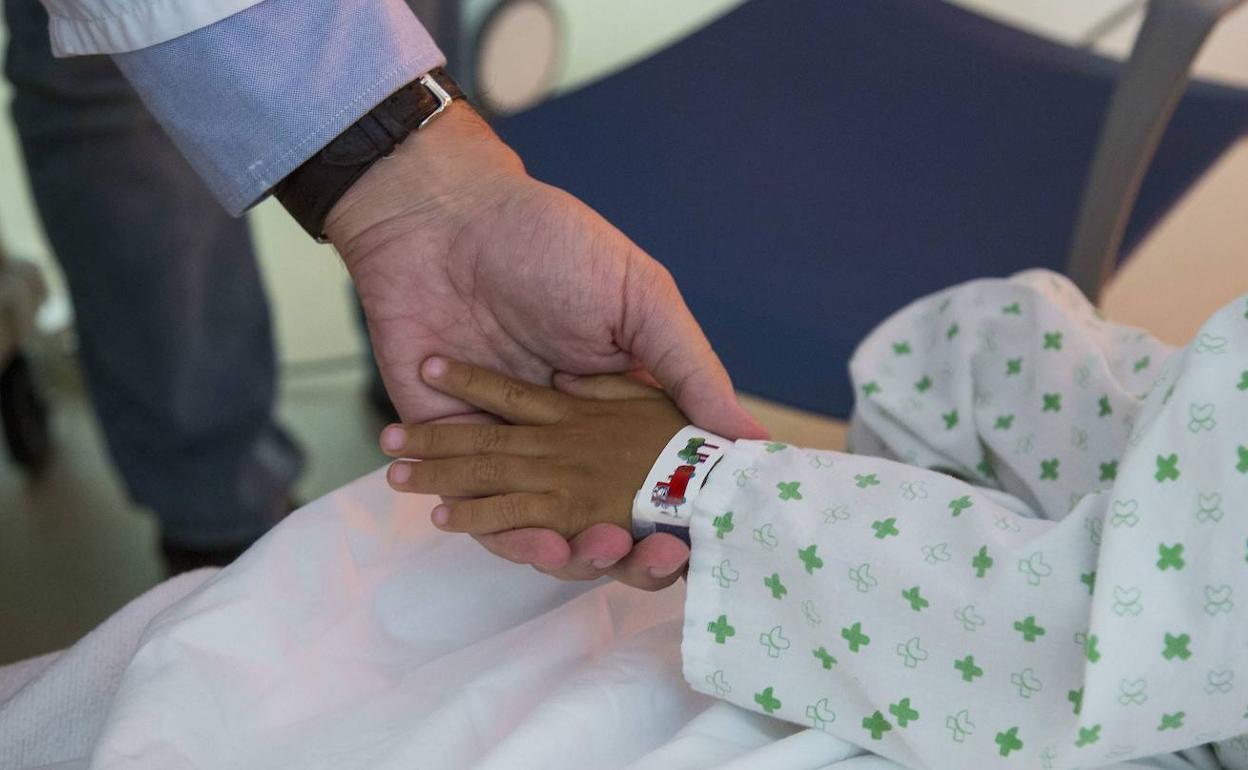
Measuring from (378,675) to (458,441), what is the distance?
5.3 inches

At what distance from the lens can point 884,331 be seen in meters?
0.82

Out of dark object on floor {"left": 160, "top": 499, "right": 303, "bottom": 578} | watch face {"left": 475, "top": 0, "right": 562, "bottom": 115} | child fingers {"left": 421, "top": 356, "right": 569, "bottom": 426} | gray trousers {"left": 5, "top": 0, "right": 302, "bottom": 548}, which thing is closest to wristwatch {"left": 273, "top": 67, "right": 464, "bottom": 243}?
child fingers {"left": 421, "top": 356, "right": 569, "bottom": 426}

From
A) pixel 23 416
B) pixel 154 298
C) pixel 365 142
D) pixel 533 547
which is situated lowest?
pixel 23 416

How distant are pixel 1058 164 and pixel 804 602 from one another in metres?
0.87

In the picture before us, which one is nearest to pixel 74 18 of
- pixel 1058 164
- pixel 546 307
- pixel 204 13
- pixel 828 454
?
pixel 204 13

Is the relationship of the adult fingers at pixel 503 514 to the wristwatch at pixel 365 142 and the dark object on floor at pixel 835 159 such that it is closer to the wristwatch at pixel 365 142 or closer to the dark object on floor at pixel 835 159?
the wristwatch at pixel 365 142

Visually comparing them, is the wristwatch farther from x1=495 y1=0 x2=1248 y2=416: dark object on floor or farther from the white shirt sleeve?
x1=495 y1=0 x2=1248 y2=416: dark object on floor

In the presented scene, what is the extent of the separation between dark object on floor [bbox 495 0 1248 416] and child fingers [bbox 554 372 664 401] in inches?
18.0

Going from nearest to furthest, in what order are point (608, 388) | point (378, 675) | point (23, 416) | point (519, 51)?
1. point (378, 675)
2. point (608, 388)
3. point (23, 416)
4. point (519, 51)

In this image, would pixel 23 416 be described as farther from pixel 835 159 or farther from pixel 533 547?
pixel 533 547

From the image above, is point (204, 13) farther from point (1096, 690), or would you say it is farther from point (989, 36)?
point (989, 36)

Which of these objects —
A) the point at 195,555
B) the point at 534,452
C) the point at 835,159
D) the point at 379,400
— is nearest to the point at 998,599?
the point at 534,452

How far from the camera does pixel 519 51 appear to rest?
2076mm

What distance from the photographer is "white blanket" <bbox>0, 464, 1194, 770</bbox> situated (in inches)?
22.9
